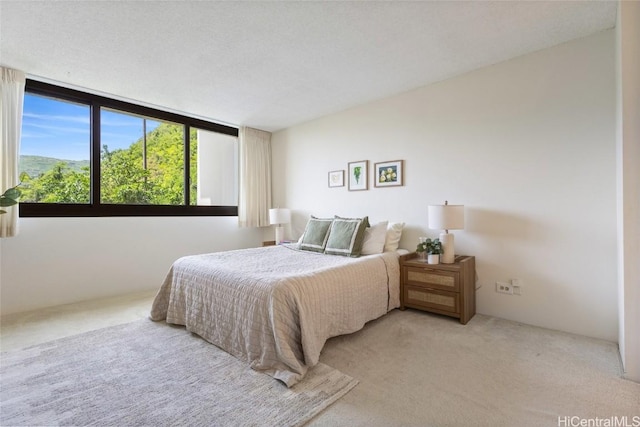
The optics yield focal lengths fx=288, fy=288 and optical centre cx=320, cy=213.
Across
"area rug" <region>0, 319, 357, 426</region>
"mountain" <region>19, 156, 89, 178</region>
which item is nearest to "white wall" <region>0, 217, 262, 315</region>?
"mountain" <region>19, 156, 89, 178</region>

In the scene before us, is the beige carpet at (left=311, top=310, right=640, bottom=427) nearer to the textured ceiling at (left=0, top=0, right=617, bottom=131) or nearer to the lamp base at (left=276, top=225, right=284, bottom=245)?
the lamp base at (left=276, top=225, right=284, bottom=245)

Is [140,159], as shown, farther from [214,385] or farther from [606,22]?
[606,22]

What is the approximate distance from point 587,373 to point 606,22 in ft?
8.34

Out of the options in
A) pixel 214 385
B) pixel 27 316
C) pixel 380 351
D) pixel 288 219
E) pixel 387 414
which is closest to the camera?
pixel 387 414

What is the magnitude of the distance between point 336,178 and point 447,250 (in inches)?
74.0

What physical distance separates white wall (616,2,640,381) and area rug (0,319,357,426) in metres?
1.68

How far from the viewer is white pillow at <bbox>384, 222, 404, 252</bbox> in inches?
127

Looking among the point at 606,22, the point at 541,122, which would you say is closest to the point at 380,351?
the point at 541,122

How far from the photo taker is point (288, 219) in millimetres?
4527

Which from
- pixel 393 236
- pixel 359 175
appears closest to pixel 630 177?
pixel 393 236

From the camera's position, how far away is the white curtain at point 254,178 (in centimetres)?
476

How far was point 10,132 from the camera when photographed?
9.28ft

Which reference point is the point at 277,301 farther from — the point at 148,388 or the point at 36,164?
the point at 36,164

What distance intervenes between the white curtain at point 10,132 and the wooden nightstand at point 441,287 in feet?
12.8
